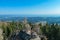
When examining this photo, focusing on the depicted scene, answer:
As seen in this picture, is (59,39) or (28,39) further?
(59,39)

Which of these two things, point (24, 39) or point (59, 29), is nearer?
point (24, 39)

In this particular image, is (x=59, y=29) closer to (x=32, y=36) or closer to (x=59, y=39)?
(x=59, y=39)

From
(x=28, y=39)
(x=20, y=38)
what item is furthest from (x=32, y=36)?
(x=20, y=38)

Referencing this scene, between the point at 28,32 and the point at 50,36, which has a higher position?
the point at 28,32

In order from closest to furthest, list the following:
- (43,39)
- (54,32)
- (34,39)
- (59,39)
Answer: (34,39) → (43,39) → (59,39) → (54,32)

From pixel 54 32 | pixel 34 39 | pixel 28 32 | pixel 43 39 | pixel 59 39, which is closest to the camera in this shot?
pixel 34 39

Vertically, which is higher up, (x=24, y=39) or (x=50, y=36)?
(x=24, y=39)

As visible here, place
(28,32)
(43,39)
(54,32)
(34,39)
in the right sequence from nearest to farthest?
(34,39) < (28,32) < (43,39) < (54,32)

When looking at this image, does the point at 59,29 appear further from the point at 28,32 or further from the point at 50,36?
the point at 28,32

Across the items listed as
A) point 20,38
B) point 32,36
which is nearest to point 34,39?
point 32,36
